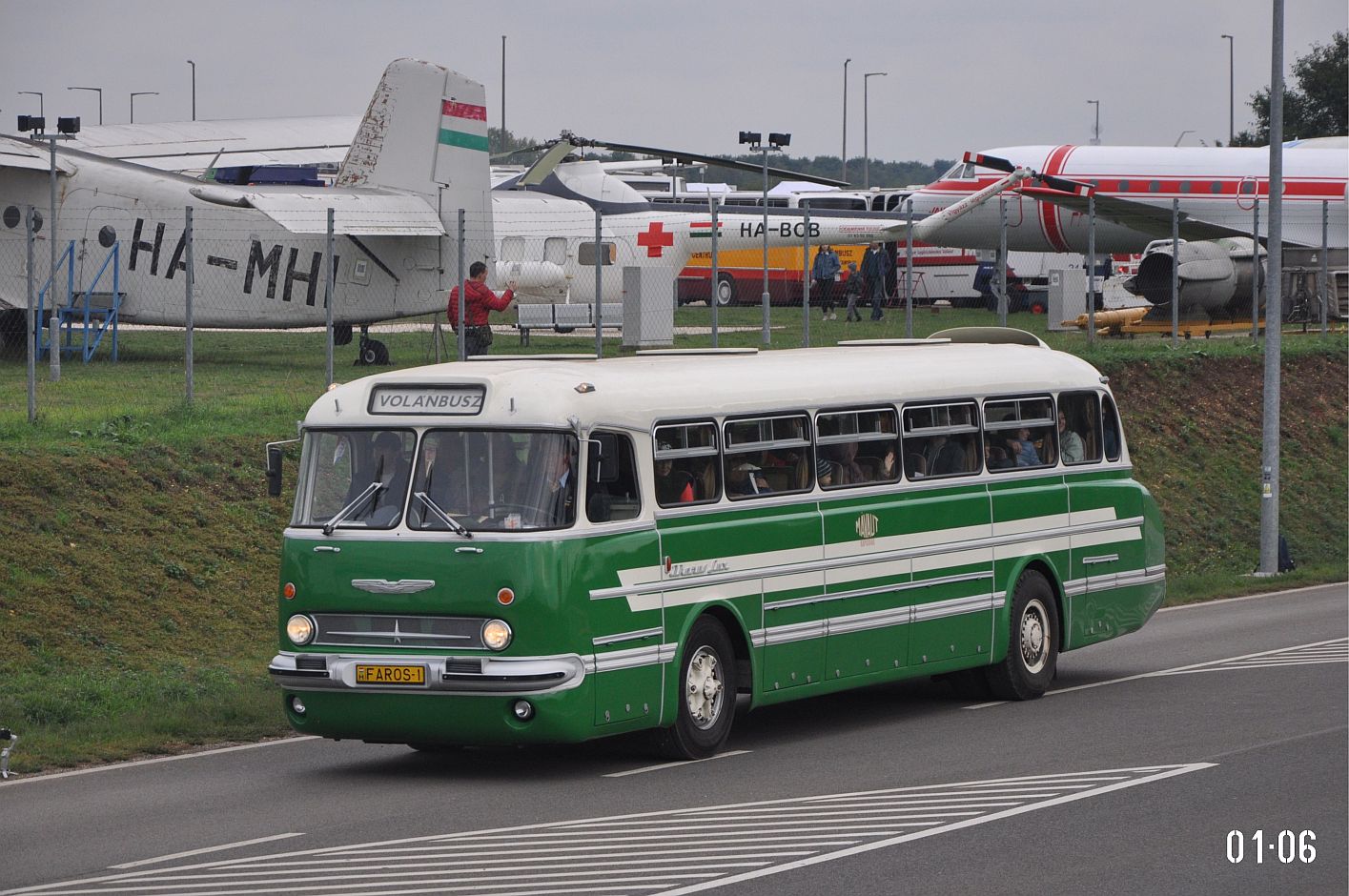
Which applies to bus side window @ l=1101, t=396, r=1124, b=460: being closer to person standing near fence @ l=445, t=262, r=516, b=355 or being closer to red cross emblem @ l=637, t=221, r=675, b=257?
person standing near fence @ l=445, t=262, r=516, b=355

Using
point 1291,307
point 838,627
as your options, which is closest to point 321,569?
point 838,627

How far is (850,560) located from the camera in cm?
1455

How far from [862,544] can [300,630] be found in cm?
430

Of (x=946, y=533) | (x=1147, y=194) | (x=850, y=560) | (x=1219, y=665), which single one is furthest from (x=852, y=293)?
(x=850, y=560)

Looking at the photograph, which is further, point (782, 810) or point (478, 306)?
point (478, 306)

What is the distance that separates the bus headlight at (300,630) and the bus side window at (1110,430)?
7.93 meters

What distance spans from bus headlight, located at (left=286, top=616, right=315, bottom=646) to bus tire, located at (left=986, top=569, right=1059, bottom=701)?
605cm

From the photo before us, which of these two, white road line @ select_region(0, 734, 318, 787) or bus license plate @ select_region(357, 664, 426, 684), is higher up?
bus license plate @ select_region(357, 664, 426, 684)

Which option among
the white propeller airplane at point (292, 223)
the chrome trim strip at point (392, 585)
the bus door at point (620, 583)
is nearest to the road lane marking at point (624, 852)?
the bus door at point (620, 583)

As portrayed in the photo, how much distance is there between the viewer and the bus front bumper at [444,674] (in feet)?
39.1

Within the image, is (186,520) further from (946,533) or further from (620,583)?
(620,583)

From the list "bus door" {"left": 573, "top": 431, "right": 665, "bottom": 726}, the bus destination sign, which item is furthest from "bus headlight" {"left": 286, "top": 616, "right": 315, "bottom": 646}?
"bus door" {"left": 573, "top": 431, "right": 665, "bottom": 726}

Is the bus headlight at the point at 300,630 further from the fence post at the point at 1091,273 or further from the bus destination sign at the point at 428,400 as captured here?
the fence post at the point at 1091,273

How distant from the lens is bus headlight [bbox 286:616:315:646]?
1249 centimetres
